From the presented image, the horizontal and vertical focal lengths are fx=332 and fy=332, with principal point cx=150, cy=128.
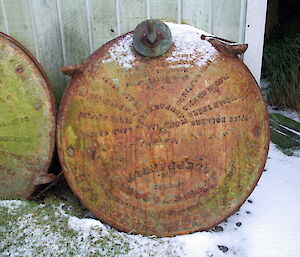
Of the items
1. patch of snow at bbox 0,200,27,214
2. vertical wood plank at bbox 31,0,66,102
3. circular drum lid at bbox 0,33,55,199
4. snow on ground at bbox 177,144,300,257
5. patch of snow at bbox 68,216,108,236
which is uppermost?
vertical wood plank at bbox 31,0,66,102

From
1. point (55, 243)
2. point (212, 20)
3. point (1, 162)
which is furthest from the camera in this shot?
point (212, 20)

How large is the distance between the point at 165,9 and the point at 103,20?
36 centimetres

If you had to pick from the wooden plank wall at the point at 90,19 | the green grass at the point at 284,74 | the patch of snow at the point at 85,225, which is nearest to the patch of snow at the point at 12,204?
the patch of snow at the point at 85,225

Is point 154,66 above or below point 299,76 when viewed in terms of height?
above

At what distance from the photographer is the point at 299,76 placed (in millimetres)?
3490

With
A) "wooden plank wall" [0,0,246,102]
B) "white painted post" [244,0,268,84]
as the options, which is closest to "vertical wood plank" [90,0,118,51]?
"wooden plank wall" [0,0,246,102]

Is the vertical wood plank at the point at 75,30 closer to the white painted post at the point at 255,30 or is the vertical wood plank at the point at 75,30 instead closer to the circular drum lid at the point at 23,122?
the circular drum lid at the point at 23,122

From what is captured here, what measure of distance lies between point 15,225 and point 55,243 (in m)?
0.23

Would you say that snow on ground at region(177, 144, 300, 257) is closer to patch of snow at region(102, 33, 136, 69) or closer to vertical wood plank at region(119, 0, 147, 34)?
patch of snow at region(102, 33, 136, 69)

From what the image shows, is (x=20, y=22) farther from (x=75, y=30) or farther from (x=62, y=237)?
(x=62, y=237)

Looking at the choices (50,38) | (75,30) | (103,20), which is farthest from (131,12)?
(50,38)

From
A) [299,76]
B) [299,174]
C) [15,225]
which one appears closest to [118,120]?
[15,225]

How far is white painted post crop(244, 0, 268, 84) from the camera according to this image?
1796 mm

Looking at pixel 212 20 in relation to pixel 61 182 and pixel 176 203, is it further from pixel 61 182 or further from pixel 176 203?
pixel 61 182
